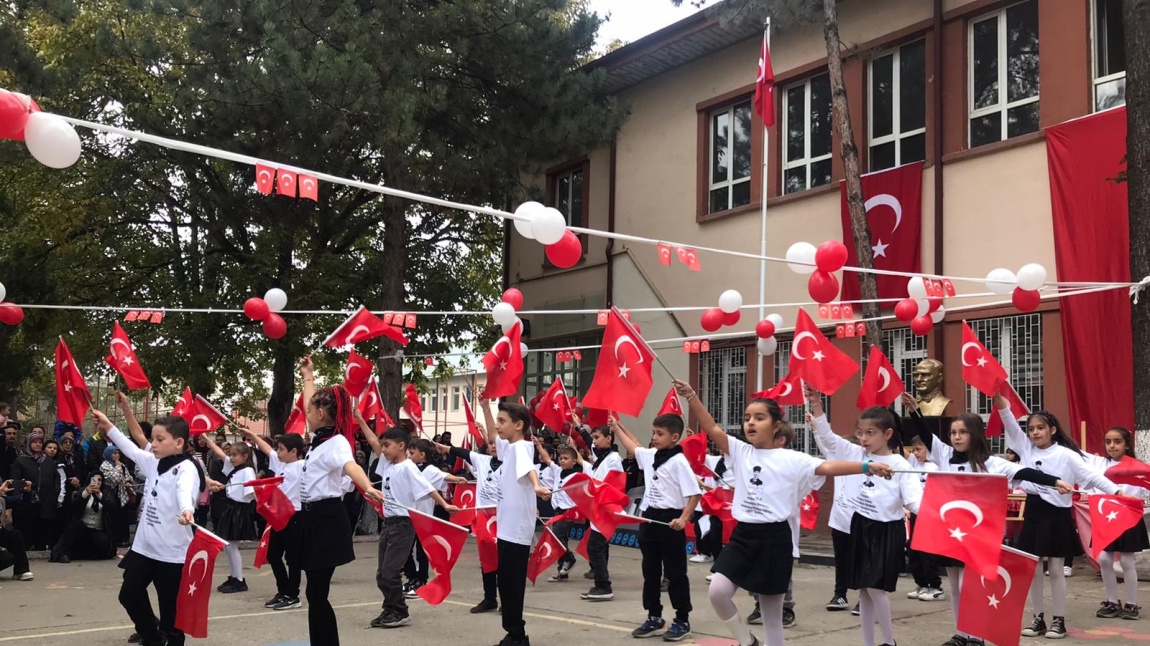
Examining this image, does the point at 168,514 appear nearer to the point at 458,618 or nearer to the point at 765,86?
the point at 458,618

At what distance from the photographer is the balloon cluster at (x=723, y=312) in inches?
492

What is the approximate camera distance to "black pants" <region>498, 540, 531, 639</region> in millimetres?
7465

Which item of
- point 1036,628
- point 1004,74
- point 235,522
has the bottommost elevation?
point 1036,628

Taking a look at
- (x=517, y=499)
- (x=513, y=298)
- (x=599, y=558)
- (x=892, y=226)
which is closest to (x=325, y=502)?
(x=517, y=499)

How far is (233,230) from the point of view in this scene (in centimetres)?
2075

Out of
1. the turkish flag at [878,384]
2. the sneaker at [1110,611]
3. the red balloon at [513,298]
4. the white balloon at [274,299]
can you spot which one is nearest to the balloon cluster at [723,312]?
the turkish flag at [878,384]

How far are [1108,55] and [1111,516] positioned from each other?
7.64 m

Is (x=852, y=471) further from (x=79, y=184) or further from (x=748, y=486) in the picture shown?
(x=79, y=184)

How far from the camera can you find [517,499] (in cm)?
770

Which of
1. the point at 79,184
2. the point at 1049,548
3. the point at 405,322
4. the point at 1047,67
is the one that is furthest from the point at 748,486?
the point at 79,184

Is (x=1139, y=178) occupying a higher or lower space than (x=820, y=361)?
higher

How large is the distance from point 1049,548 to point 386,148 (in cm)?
1086

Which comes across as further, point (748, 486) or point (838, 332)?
point (838, 332)

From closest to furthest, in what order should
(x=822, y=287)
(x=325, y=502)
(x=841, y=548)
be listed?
(x=325, y=502) < (x=841, y=548) < (x=822, y=287)
